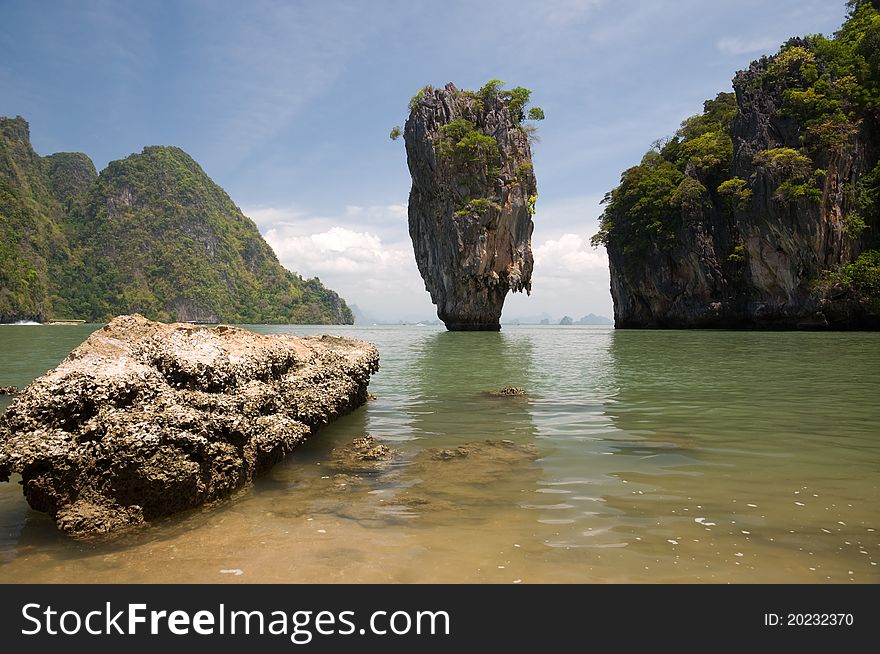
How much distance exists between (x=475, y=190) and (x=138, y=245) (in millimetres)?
130400

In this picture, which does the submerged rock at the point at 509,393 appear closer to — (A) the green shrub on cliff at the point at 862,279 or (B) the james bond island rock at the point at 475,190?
(A) the green shrub on cliff at the point at 862,279

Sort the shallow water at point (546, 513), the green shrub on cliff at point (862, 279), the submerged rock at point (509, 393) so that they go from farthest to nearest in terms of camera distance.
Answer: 1. the green shrub on cliff at point (862, 279)
2. the submerged rock at point (509, 393)
3. the shallow water at point (546, 513)

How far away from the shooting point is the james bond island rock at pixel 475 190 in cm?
4469

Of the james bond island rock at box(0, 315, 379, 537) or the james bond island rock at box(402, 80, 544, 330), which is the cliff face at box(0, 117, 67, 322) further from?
the james bond island rock at box(0, 315, 379, 537)

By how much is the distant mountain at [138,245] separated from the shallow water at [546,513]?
11197 centimetres

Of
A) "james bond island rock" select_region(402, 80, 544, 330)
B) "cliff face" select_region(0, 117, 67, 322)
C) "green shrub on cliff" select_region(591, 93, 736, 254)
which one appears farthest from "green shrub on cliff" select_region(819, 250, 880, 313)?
"cliff face" select_region(0, 117, 67, 322)

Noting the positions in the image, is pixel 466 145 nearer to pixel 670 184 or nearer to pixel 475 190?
pixel 475 190

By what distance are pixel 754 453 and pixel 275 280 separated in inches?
6994

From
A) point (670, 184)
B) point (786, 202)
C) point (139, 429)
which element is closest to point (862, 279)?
point (786, 202)

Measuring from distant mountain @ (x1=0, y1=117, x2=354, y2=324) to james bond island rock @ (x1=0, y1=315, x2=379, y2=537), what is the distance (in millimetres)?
110886

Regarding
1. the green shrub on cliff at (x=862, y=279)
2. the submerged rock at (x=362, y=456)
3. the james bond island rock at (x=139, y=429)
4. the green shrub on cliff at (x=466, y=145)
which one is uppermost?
the green shrub on cliff at (x=466, y=145)

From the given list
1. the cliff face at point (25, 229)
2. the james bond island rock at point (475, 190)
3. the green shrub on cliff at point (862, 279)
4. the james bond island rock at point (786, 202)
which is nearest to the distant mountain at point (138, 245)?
the cliff face at point (25, 229)

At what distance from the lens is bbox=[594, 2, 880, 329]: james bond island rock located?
3400 centimetres

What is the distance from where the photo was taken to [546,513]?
364 centimetres
